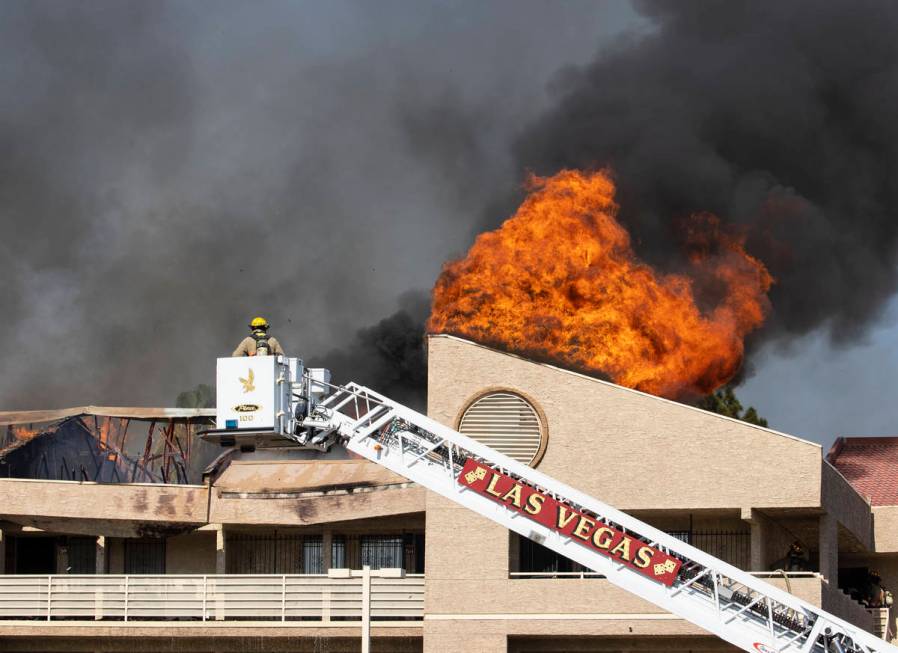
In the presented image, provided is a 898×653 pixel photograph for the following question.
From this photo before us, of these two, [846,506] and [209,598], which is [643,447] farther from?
[209,598]

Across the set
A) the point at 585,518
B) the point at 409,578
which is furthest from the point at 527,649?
the point at 585,518

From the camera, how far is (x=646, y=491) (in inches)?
1320

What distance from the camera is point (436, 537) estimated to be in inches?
1347

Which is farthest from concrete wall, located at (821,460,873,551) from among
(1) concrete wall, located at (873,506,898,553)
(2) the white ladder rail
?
(2) the white ladder rail

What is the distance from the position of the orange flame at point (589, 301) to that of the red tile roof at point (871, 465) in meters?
4.34

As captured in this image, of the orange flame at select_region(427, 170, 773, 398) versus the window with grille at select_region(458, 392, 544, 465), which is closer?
the window with grille at select_region(458, 392, 544, 465)

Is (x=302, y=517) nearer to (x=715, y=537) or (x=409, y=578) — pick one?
(x=409, y=578)

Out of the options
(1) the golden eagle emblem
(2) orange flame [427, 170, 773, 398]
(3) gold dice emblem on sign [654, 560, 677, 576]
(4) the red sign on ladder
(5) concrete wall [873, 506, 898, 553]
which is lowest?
(3) gold dice emblem on sign [654, 560, 677, 576]

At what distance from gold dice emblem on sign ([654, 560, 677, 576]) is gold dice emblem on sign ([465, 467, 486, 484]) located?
3.10 m

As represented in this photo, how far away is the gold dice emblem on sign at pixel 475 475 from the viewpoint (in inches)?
976

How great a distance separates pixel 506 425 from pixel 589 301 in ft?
32.8

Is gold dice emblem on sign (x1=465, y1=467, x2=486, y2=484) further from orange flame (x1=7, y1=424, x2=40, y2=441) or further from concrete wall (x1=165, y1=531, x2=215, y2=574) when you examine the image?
orange flame (x1=7, y1=424, x2=40, y2=441)

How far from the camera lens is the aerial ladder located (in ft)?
78.5

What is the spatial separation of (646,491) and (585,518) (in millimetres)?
9261
